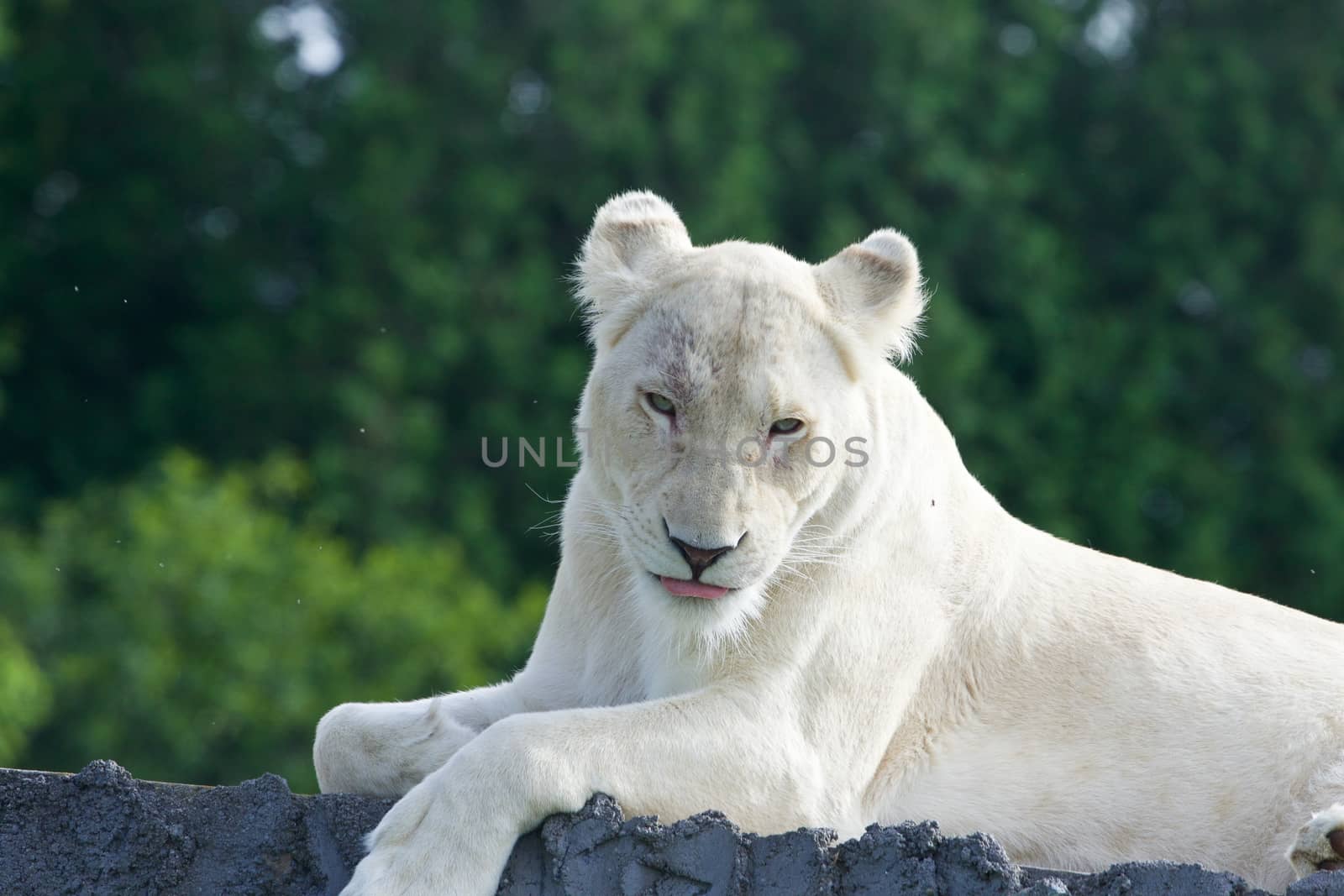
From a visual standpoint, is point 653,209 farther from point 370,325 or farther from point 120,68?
point 120,68

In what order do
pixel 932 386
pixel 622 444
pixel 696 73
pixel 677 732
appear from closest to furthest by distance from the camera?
pixel 677 732 → pixel 622 444 → pixel 932 386 → pixel 696 73

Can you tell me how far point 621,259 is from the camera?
487 centimetres

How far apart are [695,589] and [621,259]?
109cm

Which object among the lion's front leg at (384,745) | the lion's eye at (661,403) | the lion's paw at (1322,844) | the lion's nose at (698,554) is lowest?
the lion's front leg at (384,745)

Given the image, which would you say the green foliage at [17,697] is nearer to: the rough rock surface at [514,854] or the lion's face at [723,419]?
the lion's face at [723,419]

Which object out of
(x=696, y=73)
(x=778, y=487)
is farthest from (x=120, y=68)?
(x=778, y=487)

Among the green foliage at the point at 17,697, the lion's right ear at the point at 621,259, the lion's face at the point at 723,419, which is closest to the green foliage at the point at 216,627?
the green foliage at the point at 17,697

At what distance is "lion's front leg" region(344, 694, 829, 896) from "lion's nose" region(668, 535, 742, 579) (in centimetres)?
31

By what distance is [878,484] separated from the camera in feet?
15.2

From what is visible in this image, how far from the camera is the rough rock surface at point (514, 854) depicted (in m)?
3.47

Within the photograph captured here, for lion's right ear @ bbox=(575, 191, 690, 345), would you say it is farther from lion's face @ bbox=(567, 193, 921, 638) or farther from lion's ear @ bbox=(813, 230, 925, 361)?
lion's ear @ bbox=(813, 230, 925, 361)

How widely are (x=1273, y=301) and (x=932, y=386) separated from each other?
156 inches

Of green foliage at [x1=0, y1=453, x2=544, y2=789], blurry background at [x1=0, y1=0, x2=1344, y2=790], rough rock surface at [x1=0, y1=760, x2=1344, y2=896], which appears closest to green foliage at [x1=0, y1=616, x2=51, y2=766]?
green foliage at [x1=0, y1=453, x2=544, y2=789]

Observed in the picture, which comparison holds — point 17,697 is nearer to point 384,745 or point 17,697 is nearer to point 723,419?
point 384,745
